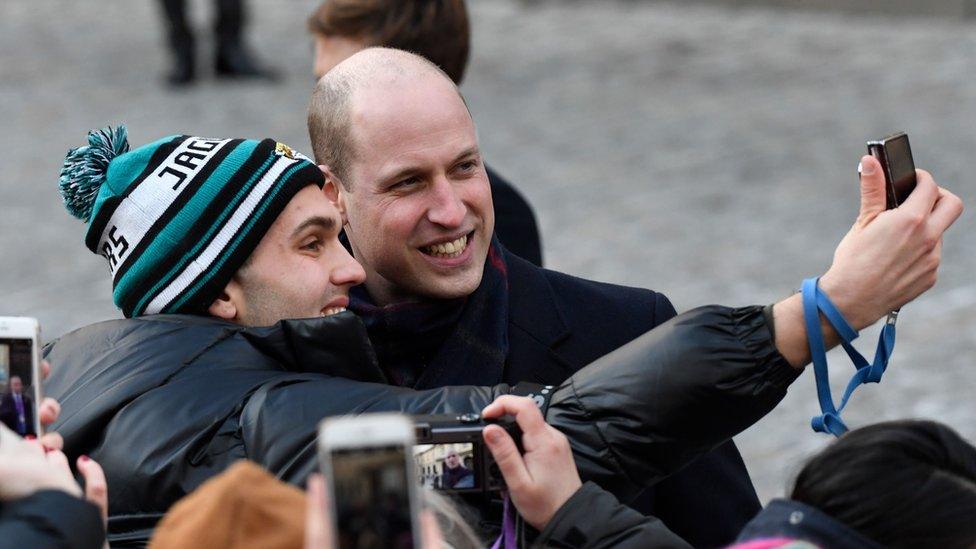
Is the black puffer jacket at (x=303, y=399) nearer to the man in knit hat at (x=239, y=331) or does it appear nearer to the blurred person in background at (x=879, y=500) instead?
the man in knit hat at (x=239, y=331)

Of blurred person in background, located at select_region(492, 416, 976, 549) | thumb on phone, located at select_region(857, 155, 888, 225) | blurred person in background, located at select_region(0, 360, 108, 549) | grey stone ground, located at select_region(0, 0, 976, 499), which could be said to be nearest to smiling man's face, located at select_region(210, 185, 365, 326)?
blurred person in background, located at select_region(0, 360, 108, 549)

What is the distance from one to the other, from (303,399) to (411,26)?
222cm

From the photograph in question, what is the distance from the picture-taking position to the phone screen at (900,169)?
269 centimetres

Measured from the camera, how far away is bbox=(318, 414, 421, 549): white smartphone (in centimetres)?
181

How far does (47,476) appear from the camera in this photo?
2.31 m

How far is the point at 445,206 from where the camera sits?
3578 millimetres

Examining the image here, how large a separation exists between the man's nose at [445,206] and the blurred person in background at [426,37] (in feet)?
3.49

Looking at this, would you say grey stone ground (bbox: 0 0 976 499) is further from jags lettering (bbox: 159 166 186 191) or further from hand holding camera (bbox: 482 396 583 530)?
hand holding camera (bbox: 482 396 583 530)

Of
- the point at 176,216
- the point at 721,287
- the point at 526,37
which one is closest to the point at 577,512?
the point at 176,216

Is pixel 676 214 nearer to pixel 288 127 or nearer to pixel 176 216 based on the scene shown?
pixel 288 127

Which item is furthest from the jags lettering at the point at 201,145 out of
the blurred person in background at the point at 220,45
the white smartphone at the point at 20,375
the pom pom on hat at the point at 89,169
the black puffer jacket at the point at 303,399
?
the blurred person in background at the point at 220,45

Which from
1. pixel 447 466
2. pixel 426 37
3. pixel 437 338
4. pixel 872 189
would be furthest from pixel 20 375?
pixel 426 37

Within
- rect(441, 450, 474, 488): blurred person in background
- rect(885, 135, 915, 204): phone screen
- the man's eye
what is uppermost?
the man's eye

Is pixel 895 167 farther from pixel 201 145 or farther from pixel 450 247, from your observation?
pixel 201 145
